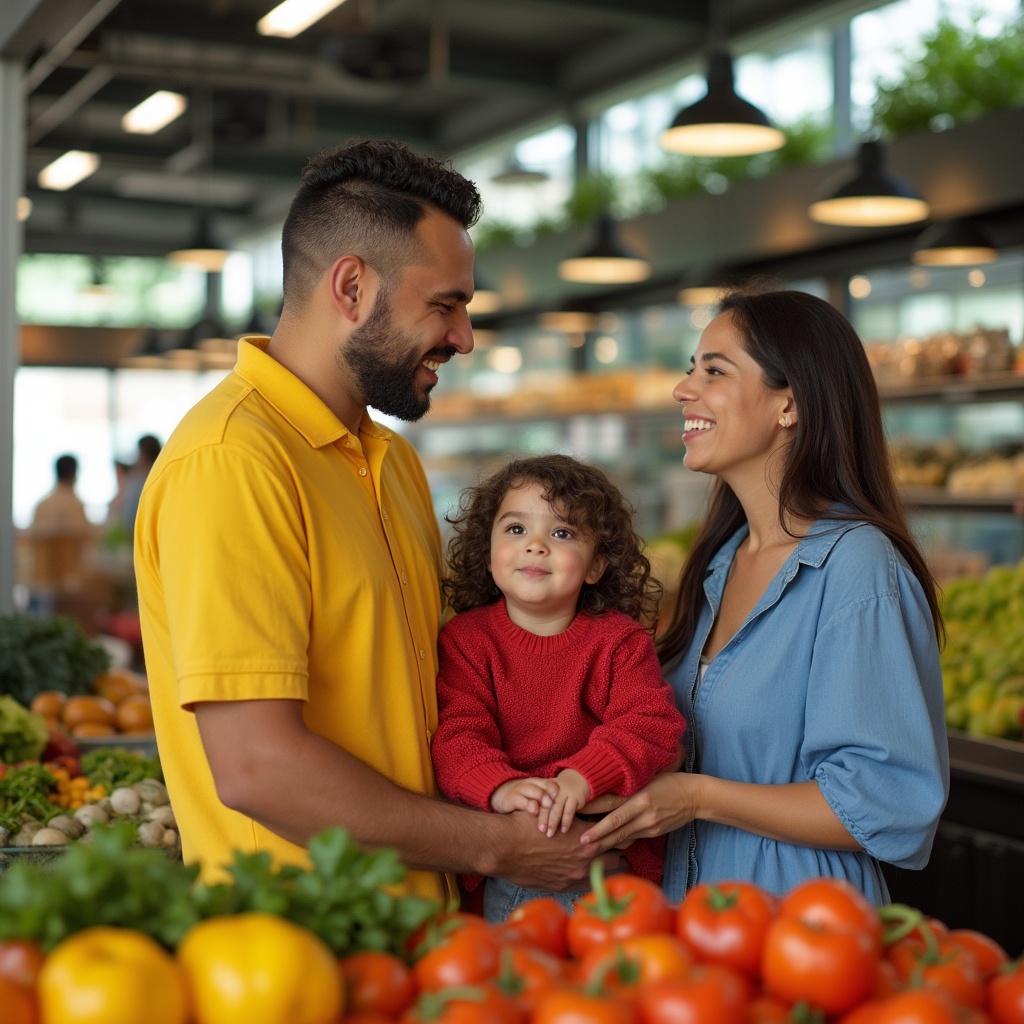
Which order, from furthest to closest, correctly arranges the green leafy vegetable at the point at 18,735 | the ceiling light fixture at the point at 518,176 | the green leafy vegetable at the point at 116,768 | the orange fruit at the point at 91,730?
the ceiling light fixture at the point at 518,176
the orange fruit at the point at 91,730
the green leafy vegetable at the point at 18,735
the green leafy vegetable at the point at 116,768

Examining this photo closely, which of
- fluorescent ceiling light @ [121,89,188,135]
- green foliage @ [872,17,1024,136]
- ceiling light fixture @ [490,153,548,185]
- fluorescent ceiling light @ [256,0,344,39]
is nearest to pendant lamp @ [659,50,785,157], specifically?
green foliage @ [872,17,1024,136]

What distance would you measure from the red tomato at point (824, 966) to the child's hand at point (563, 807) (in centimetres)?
73

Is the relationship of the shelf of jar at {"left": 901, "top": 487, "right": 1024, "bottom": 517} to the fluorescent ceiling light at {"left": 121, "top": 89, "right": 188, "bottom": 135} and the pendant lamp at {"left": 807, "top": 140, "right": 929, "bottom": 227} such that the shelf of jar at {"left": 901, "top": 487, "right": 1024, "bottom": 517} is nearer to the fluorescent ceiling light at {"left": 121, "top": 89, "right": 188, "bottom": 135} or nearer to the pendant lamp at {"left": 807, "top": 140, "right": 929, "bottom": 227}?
the pendant lamp at {"left": 807, "top": 140, "right": 929, "bottom": 227}

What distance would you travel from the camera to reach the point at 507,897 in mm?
2137

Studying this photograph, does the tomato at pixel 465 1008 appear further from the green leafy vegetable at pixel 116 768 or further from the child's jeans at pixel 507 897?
the green leafy vegetable at pixel 116 768

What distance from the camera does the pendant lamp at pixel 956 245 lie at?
5.67 metres

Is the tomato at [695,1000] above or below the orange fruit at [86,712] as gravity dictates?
above

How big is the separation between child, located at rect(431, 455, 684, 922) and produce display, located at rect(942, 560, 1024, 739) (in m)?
2.13

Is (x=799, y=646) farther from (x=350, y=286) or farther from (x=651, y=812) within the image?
(x=350, y=286)

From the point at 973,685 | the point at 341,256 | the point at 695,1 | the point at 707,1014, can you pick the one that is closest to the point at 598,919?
the point at 707,1014

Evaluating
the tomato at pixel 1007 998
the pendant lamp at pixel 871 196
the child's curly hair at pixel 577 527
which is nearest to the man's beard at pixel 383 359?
the child's curly hair at pixel 577 527

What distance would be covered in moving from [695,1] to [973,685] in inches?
256

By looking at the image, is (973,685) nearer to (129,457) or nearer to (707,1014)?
(707,1014)

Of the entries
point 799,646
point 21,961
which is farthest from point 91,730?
Answer: point 21,961
